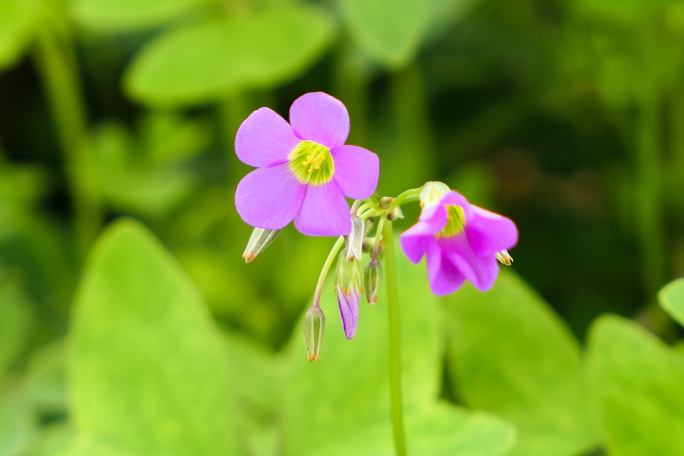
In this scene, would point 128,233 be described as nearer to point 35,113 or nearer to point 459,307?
point 459,307

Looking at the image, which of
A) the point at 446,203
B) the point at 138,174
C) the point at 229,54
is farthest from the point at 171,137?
the point at 446,203

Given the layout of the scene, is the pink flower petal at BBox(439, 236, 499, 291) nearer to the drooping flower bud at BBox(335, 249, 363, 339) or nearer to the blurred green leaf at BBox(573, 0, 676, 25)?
the drooping flower bud at BBox(335, 249, 363, 339)

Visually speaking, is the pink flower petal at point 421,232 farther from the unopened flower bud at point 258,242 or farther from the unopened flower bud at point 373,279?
the unopened flower bud at point 258,242

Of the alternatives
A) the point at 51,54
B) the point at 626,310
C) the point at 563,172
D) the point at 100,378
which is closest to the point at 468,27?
the point at 563,172

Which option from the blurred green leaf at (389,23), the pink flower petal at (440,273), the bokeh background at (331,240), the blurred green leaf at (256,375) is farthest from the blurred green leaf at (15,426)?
the blurred green leaf at (389,23)

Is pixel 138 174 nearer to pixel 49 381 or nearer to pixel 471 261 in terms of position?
pixel 49 381
